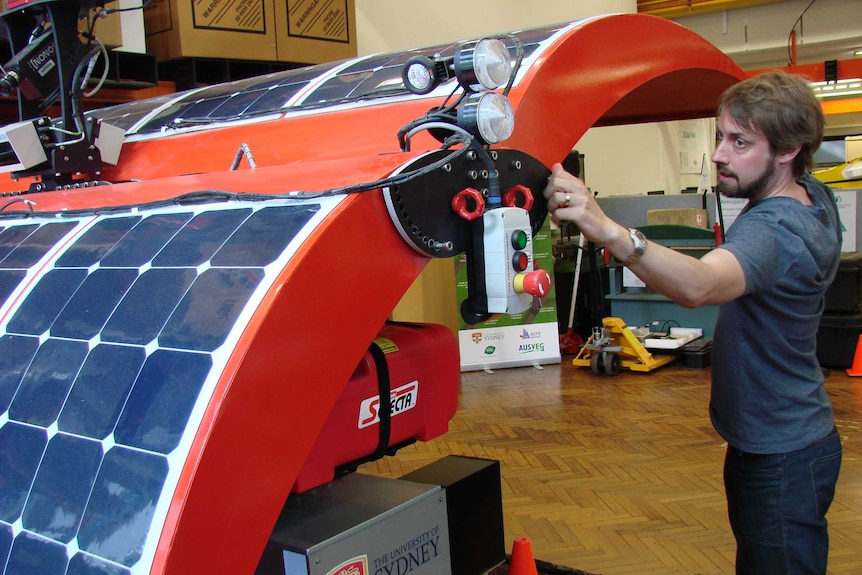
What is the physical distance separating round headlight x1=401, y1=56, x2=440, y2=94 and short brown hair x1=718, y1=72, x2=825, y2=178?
2.79 ft

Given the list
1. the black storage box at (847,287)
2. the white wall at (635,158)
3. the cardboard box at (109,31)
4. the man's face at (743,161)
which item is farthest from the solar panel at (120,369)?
the white wall at (635,158)

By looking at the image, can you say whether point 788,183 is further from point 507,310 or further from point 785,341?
point 507,310

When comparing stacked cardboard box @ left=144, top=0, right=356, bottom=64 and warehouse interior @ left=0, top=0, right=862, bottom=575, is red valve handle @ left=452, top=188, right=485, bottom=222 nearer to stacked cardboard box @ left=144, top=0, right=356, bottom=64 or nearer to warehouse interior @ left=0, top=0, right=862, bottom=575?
warehouse interior @ left=0, top=0, right=862, bottom=575

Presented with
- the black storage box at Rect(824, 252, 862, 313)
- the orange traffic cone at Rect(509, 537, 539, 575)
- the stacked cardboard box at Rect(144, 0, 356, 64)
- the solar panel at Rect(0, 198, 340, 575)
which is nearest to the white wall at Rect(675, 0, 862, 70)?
the black storage box at Rect(824, 252, 862, 313)

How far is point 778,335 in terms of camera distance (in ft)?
7.08

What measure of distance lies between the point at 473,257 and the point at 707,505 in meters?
3.07

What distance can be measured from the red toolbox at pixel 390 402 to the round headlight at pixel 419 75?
2.11ft

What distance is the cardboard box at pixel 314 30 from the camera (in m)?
5.49

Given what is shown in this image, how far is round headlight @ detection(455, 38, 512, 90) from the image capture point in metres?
1.80

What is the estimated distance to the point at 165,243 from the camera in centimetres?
172

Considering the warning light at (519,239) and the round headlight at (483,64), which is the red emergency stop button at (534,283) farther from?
the round headlight at (483,64)

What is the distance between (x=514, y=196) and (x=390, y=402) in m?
0.59

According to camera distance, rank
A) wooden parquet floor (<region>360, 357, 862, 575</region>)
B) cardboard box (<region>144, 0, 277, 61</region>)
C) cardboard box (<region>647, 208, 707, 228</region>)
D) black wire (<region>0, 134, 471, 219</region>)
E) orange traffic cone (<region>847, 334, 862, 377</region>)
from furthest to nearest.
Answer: cardboard box (<region>647, 208, 707, 228</region>), orange traffic cone (<region>847, 334, 862, 377</region>), cardboard box (<region>144, 0, 277, 61</region>), wooden parquet floor (<region>360, 357, 862, 575</region>), black wire (<region>0, 134, 471, 219</region>)

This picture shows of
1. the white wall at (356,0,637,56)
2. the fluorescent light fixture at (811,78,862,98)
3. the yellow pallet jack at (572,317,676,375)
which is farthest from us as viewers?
the fluorescent light fixture at (811,78,862,98)
